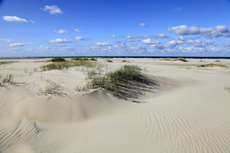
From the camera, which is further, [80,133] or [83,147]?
[80,133]

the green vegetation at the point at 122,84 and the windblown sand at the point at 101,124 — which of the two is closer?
the windblown sand at the point at 101,124

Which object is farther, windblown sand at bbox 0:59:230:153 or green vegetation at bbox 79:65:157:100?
green vegetation at bbox 79:65:157:100

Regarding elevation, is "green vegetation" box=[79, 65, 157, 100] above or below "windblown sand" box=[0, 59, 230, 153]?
above

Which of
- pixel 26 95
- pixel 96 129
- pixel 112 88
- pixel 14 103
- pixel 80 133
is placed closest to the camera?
pixel 80 133

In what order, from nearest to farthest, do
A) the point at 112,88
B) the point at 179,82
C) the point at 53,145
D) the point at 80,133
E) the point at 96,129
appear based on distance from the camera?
1. the point at 53,145
2. the point at 80,133
3. the point at 96,129
4. the point at 112,88
5. the point at 179,82

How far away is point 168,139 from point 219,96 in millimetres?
4994

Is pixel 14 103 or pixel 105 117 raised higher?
pixel 14 103

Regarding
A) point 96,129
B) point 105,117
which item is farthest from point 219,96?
point 96,129

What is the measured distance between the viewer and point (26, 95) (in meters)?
4.05

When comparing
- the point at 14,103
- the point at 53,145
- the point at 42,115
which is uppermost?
the point at 14,103

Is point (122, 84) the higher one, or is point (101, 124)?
point (122, 84)

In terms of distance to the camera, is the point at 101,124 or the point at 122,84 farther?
the point at 122,84

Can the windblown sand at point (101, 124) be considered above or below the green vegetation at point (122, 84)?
below

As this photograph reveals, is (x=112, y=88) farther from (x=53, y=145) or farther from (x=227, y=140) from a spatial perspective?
(x=227, y=140)
